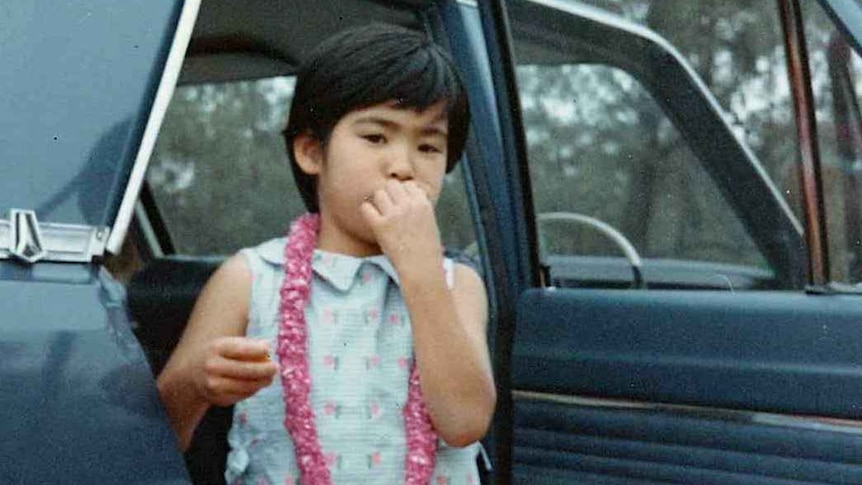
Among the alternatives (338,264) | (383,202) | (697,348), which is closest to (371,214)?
(383,202)

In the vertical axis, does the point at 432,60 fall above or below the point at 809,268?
above

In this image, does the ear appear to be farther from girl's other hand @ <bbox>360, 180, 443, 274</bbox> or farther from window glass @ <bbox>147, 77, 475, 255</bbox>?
window glass @ <bbox>147, 77, 475, 255</bbox>

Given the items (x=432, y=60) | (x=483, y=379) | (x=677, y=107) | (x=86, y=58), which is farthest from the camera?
(x=677, y=107)

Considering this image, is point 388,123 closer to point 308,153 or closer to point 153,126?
point 308,153

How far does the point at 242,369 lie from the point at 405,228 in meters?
0.32

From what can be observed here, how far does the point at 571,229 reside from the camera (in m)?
2.59

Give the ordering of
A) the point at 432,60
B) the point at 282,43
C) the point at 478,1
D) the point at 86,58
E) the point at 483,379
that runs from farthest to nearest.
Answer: the point at 282,43
the point at 478,1
the point at 432,60
the point at 483,379
the point at 86,58

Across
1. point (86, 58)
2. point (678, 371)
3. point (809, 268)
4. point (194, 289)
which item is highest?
point (86, 58)

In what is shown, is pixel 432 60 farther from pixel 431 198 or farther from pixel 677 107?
pixel 677 107

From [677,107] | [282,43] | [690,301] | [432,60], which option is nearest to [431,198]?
[432,60]

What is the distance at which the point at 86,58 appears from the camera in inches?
60.7

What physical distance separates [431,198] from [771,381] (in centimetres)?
58

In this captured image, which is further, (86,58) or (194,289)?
(194,289)

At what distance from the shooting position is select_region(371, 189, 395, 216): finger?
1821 mm
